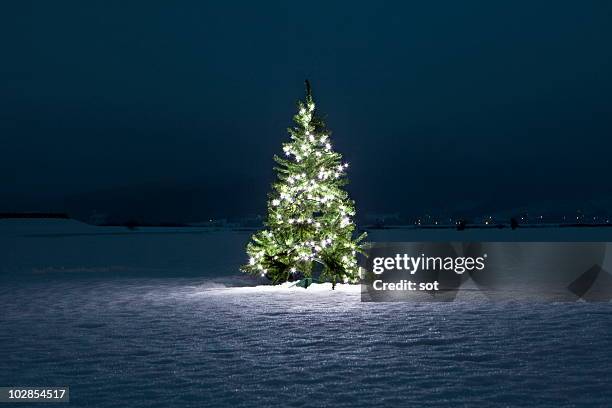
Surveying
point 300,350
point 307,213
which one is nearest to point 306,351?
point 300,350

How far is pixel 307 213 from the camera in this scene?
20.8 metres

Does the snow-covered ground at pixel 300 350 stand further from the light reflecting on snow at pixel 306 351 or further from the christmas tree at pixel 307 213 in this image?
the christmas tree at pixel 307 213

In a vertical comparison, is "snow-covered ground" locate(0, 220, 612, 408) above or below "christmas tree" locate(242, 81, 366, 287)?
below

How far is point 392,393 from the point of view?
27.1 ft

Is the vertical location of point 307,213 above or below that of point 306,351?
above

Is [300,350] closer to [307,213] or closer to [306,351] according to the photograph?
[306,351]

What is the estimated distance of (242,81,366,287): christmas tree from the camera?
20656 millimetres

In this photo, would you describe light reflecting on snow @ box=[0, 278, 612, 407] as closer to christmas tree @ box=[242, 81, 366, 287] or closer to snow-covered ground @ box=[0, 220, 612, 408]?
snow-covered ground @ box=[0, 220, 612, 408]

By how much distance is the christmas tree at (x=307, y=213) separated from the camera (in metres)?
20.7

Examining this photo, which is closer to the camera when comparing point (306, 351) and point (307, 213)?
point (306, 351)

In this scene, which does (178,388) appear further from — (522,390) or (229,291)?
(229,291)

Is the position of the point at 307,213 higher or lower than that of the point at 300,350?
higher

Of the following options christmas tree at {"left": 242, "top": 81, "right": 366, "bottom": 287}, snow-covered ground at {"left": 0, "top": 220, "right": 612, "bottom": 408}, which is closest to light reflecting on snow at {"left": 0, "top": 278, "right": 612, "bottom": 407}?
snow-covered ground at {"left": 0, "top": 220, "right": 612, "bottom": 408}

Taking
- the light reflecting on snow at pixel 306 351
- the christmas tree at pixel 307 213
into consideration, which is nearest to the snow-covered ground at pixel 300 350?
the light reflecting on snow at pixel 306 351
